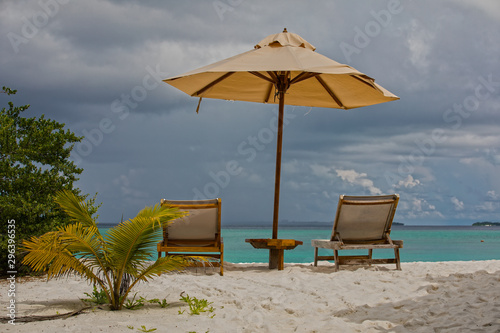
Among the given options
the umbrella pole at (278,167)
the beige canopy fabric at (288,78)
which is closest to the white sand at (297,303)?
the umbrella pole at (278,167)

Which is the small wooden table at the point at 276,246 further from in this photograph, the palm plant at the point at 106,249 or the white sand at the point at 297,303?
the palm plant at the point at 106,249

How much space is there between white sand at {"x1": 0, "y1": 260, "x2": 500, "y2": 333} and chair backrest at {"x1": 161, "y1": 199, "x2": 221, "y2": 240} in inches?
19.9

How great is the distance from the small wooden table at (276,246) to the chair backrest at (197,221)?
583 mm

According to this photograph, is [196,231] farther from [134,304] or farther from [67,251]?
[67,251]

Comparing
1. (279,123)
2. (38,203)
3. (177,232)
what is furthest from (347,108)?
(38,203)

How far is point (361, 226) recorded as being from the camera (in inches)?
255

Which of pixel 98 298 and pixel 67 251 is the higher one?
pixel 67 251

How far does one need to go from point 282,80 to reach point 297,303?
345 cm

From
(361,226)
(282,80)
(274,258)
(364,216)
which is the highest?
(282,80)

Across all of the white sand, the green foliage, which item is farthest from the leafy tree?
the green foliage

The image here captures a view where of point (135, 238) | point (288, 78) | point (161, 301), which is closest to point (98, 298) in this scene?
point (161, 301)

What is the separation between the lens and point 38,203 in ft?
20.8

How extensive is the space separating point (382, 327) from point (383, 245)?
299 centimetres

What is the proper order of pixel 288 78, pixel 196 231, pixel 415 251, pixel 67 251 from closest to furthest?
1. pixel 67 251
2. pixel 196 231
3. pixel 288 78
4. pixel 415 251
